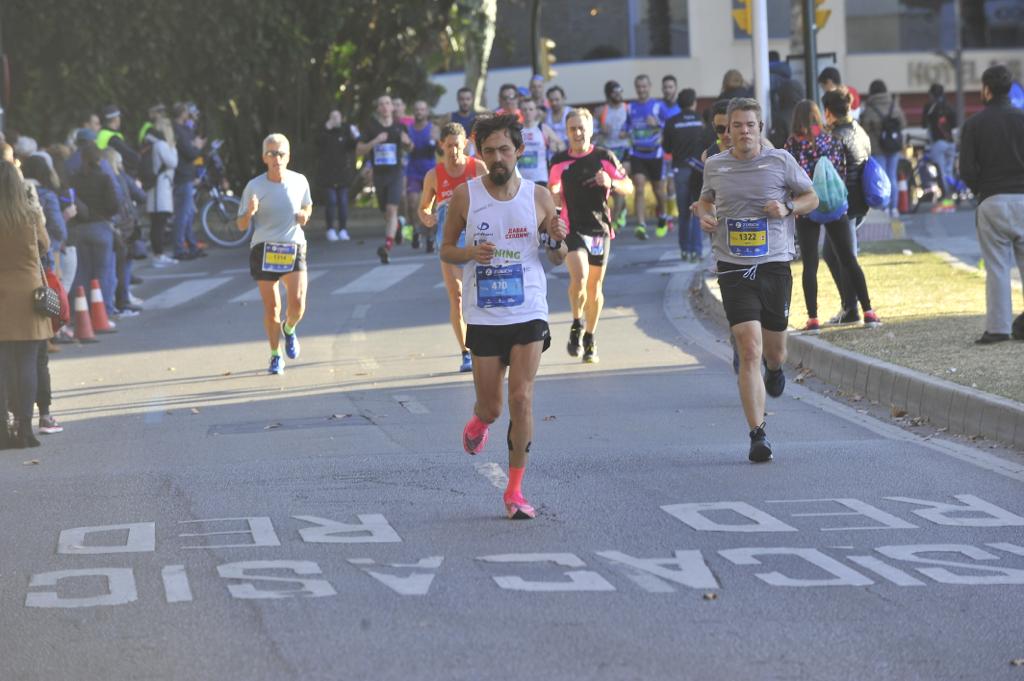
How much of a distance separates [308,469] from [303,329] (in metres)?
8.18

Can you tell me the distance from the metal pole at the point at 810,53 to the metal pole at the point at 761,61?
1.52 ft

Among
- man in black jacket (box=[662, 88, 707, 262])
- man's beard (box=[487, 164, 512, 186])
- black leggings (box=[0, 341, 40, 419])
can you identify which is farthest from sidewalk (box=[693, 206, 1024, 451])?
man in black jacket (box=[662, 88, 707, 262])

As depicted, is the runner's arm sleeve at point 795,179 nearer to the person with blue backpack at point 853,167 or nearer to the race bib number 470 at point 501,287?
the race bib number 470 at point 501,287

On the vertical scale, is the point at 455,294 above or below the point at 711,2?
below

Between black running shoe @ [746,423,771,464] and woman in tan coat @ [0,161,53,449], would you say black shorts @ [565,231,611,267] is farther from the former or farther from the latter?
black running shoe @ [746,423,771,464]

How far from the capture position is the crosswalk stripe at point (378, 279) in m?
21.7

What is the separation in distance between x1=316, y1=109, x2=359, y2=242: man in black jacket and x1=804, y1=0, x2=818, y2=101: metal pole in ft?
31.3

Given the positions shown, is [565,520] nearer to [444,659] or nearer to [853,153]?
[444,659]

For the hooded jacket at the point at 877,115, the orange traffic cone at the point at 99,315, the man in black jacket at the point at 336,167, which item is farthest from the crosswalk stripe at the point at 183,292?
the hooded jacket at the point at 877,115

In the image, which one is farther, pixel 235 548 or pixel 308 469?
pixel 308 469

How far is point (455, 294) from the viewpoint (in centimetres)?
1434

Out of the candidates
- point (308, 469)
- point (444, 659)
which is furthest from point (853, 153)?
point (444, 659)

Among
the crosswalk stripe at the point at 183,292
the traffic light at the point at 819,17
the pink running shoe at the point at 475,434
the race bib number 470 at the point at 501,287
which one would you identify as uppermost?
the traffic light at the point at 819,17

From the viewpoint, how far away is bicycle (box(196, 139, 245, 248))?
28609 mm
